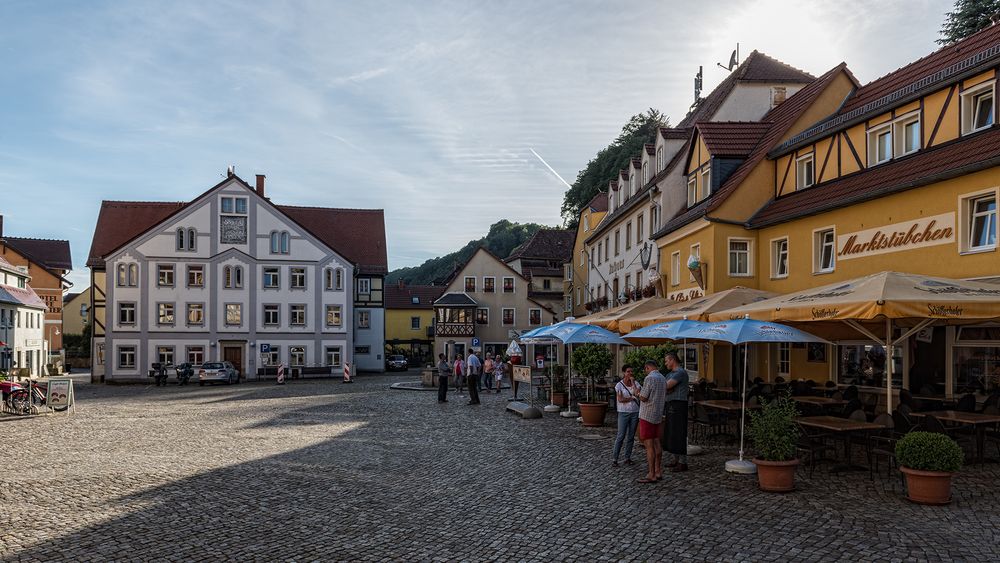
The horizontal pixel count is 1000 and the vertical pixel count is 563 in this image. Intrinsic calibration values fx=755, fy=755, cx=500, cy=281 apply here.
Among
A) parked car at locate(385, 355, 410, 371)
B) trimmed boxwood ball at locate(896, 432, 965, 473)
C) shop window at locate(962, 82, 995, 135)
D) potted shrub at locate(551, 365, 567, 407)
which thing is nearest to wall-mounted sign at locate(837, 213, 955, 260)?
shop window at locate(962, 82, 995, 135)

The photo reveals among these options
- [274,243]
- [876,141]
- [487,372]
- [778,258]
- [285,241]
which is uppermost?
[876,141]

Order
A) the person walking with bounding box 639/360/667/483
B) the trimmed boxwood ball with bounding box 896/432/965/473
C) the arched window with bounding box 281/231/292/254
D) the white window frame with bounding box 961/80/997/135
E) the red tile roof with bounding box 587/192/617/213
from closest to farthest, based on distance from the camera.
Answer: the trimmed boxwood ball with bounding box 896/432/965/473 < the person walking with bounding box 639/360/667/483 < the white window frame with bounding box 961/80/997/135 < the arched window with bounding box 281/231/292/254 < the red tile roof with bounding box 587/192/617/213

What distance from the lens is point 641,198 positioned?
3247cm

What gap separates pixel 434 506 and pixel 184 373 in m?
39.3

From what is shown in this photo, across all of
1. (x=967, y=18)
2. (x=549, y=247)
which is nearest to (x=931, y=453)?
(x=967, y=18)

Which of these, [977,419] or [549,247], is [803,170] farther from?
[549,247]

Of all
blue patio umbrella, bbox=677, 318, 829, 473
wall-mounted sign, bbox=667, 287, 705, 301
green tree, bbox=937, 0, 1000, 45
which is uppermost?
green tree, bbox=937, 0, 1000, 45

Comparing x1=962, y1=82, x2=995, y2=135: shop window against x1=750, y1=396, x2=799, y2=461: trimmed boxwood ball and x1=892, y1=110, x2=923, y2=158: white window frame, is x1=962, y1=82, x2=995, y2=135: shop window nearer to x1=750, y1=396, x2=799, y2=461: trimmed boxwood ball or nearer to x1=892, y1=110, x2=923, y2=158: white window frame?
x1=892, y1=110, x2=923, y2=158: white window frame

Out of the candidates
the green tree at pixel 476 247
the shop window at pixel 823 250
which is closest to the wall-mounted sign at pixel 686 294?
the shop window at pixel 823 250

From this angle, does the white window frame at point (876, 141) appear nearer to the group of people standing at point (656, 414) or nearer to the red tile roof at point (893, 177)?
the red tile roof at point (893, 177)

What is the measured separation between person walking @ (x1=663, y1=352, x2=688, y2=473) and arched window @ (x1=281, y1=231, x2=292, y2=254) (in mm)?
42045

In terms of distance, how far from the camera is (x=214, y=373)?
43.8 metres

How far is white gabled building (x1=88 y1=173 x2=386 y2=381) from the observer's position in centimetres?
4847

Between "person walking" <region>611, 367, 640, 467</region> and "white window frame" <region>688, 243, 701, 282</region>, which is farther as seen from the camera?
"white window frame" <region>688, 243, 701, 282</region>
